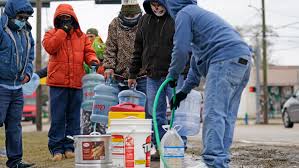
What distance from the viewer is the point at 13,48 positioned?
7.07 m

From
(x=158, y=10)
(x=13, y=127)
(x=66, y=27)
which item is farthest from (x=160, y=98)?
(x=66, y=27)

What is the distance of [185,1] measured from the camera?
220 inches

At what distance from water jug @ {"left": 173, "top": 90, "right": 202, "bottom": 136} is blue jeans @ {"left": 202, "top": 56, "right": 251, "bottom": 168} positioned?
8.07ft

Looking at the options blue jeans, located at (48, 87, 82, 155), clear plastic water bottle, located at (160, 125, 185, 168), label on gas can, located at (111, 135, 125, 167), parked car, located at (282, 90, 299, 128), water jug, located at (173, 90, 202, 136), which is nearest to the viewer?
clear plastic water bottle, located at (160, 125, 185, 168)

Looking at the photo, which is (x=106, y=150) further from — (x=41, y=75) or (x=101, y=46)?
(x=41, y=75)

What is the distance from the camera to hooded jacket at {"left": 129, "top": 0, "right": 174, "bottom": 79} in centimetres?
709

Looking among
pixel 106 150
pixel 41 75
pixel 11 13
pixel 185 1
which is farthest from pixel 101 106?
pixel 41 75

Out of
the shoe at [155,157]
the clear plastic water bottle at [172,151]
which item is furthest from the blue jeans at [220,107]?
the shoe at [155,157]

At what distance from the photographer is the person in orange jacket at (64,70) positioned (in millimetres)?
8180

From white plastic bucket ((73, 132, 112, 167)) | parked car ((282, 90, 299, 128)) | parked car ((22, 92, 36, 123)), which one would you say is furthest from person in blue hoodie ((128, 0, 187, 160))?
parked car ((22, 92, 36, 123))

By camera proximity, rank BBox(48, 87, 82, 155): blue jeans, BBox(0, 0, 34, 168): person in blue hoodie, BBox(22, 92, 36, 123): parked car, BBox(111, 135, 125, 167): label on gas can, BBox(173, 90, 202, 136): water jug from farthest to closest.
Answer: BBox(22, 92, 36, 123): parked car → BBox(48, 87, 82, 155): blue jeans → BBox(173, 90, 202, 136): water jug → BBox(0, 0, 34, 168): person in blue hoodie → BBox(111, 135, 125, 167): label on gas can

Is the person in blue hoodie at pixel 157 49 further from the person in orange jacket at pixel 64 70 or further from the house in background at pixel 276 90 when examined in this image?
the house in background at pixel 276 90

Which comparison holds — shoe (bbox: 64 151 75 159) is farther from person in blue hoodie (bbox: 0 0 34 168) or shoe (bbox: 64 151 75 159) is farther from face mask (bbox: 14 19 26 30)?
face mask (bbox: 14 19 26 30)

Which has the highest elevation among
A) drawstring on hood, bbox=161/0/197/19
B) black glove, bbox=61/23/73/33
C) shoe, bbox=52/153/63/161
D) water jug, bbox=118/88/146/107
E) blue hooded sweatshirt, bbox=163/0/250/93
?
black glove, bbox=61/23/73/33
